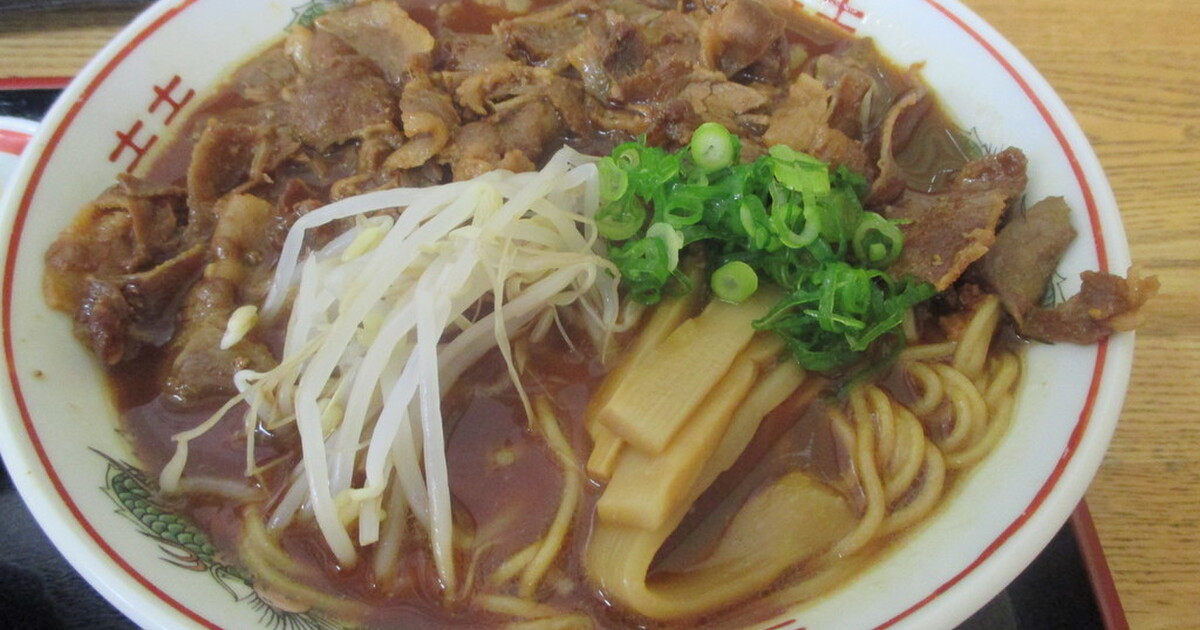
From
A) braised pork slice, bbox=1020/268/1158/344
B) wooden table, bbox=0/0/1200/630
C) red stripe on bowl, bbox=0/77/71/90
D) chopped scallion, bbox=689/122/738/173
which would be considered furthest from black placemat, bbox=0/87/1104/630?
red stripe on bowl, bbox=0/77/71/90

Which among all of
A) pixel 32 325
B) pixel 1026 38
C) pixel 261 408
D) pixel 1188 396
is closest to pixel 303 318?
pixel 261 408

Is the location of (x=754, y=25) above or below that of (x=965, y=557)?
above

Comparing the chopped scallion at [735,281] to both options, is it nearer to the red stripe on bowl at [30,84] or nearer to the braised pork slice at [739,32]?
the braised pork slice at [739,32]

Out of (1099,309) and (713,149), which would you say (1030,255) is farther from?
(713,149)

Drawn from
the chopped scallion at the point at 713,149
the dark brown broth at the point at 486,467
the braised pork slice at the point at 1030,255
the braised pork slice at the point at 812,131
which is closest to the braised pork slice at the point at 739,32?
the braised pork slice at the point at 812,131

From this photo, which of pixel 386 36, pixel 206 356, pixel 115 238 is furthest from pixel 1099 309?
pixel 115 238

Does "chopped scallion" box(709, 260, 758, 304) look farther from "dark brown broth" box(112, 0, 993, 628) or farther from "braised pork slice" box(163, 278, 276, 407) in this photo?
"braised pork slice" box(163, 278, 276, 407)

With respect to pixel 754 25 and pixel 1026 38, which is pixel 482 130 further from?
pixel 1026 38
